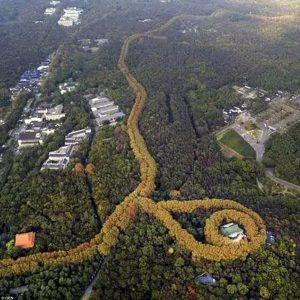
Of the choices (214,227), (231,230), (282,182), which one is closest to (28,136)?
(214,227)

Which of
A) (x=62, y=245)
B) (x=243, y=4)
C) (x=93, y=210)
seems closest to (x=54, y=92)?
(x=93, y=210)

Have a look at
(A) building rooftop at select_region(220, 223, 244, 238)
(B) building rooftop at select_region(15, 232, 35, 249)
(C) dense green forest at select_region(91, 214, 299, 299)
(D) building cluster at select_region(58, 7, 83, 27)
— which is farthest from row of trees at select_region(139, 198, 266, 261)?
(D) building cluster at select_region(58, 7, 83, 27)

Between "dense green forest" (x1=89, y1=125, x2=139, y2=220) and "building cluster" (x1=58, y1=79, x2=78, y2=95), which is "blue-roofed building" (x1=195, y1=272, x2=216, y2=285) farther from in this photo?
"building cluster" (x1=58, y1=79, x2=78, y2=95)

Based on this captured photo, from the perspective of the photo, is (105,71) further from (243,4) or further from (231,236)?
(243,4)

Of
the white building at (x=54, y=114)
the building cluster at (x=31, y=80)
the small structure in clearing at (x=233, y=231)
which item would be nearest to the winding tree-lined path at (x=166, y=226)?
the small structure in clearing at (x=233, y=231)

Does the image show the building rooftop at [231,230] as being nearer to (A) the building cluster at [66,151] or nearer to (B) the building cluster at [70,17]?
(A) the building cluster at [66,151]
